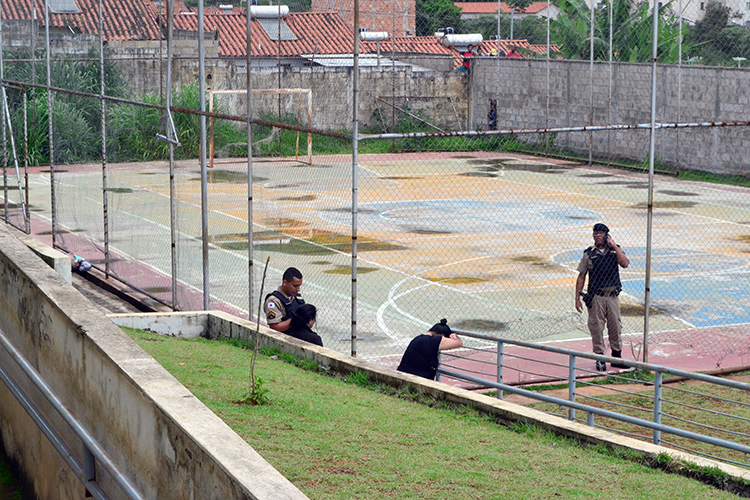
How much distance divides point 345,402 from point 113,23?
129 ft

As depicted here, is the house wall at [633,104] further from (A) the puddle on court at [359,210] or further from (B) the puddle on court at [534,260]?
(B) the puddle on court at [534,260]

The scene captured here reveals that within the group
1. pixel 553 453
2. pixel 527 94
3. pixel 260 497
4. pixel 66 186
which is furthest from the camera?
pixel 527 94

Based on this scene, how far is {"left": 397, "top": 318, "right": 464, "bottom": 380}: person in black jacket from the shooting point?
9.59m

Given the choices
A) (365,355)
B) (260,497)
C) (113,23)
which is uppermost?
(113,23)

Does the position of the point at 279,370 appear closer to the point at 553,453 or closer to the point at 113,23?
the point at 553,453

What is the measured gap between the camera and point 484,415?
320 inches

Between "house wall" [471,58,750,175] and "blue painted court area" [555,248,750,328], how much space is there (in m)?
9.91

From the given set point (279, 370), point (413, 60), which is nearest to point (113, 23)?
point (413, 60)

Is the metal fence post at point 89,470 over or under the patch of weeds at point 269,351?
over

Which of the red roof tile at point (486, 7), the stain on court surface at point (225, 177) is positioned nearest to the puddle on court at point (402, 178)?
the stain on court surface at point (225, 177)

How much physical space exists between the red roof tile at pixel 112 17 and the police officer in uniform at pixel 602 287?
33673 millimetres

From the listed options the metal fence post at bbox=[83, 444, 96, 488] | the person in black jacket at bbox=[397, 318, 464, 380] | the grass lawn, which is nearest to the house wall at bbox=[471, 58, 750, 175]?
the person in black jacket at bbox=[397, 318, 464, 380]

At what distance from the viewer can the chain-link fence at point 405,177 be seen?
47.2ft

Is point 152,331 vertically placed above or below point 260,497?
below
